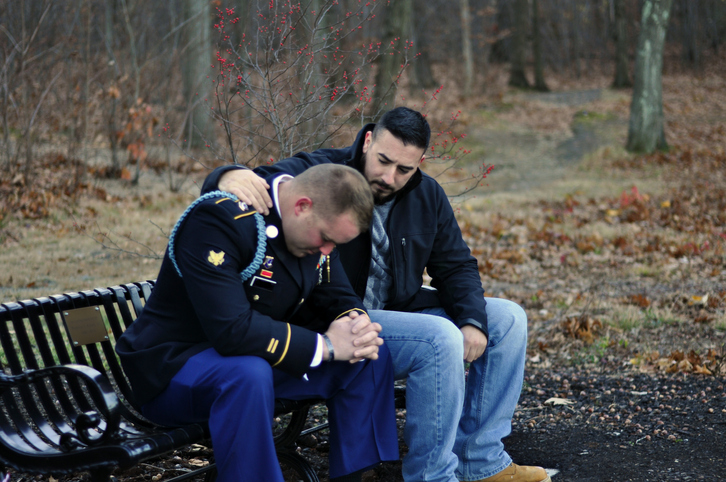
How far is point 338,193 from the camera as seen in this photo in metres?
2.40

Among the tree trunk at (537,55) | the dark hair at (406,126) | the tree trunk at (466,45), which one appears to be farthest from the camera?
the tree trunk at (537,55)

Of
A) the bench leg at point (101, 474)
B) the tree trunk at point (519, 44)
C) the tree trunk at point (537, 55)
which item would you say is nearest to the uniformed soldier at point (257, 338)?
the bench leg at point (101, 474)

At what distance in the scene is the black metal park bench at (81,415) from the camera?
7.39 ft

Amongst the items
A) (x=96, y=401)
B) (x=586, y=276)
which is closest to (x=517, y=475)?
(x=96, y=401)

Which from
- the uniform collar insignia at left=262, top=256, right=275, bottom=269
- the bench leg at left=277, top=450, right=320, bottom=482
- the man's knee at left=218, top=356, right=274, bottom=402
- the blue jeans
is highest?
the uniform collar insignia at left=262, top=256, right=275, bottom=269

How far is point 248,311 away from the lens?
239cm

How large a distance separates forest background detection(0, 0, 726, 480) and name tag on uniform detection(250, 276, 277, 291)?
1296 mm

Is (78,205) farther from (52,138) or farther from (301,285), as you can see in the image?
(301,285)

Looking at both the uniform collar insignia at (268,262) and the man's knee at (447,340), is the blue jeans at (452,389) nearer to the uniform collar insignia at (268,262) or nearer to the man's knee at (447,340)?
the man's knee at (447,340)

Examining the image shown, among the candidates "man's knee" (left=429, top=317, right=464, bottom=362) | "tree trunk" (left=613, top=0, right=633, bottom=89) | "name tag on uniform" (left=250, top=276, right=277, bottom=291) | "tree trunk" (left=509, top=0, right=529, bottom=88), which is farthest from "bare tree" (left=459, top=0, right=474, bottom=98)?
"name tag on uniform" (left=250, top=276, right=277, bottom=291)

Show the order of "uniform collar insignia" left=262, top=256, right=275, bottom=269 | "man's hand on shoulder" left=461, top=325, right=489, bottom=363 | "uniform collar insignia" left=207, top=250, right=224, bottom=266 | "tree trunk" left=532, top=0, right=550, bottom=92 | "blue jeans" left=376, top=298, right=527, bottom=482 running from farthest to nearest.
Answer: "tree trunk" left=532, top=0, right=550, bottom=92, "man's hand on shoulder" left=461, top=325, right=489, bottom=363, "blue jeans" left=376, top=298, right=527, bottom=482, "uniform collar insignia" left=262, top=256, right=275, bottom=269, "uniform collar insignia" left=207, top=250, right=224, bottom=266

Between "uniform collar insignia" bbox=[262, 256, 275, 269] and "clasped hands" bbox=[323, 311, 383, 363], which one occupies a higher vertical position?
"uniform collar insignia" bbox=[262, 256, 275, 269]

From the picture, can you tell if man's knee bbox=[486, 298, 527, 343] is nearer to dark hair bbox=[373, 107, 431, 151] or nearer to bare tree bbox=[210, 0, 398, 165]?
dark hair bbox=[373, 107, 431, 151]

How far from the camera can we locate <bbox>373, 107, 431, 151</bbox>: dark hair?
10.4 ft
